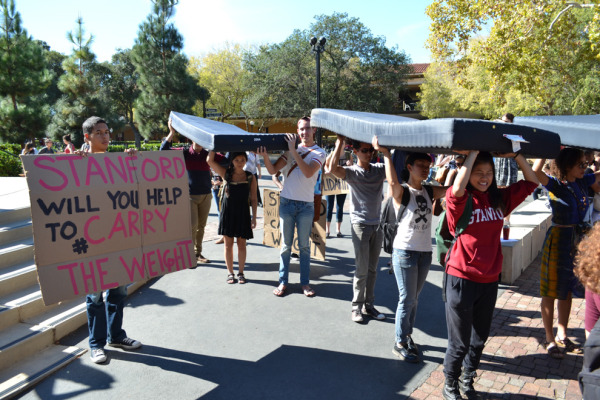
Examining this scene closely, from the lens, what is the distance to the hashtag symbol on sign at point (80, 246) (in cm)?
334

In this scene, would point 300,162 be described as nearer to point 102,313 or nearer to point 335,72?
point 102,313

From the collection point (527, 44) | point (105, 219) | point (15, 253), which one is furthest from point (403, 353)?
point (527, 44)

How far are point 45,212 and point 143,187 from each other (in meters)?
0.82

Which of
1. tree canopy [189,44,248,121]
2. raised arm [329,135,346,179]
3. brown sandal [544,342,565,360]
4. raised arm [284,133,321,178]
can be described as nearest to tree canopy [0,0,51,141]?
raised arm [284,133,321,178]

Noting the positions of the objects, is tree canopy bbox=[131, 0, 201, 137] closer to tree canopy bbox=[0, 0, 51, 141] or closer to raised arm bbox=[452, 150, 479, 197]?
tree canopy bbox=[0, 0, 51, 141]

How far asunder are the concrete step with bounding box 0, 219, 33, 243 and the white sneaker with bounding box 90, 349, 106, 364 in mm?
2524

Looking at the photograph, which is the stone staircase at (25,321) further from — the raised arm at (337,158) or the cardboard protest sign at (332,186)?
the cardboard protest sign at (332,186)

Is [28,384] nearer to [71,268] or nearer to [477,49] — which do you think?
[71,268]

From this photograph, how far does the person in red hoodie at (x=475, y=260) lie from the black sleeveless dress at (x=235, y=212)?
9.94 feet

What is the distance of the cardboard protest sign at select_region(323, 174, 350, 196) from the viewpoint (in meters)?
7.54

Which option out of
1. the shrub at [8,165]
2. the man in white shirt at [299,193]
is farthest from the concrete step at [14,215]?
the shrub at [8,165]

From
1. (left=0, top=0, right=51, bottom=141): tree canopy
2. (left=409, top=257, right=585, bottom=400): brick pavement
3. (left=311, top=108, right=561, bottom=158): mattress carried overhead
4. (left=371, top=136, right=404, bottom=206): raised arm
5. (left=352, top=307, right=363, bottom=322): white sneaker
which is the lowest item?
(left=409, top=257, right=585, bottom=400): brick pavement

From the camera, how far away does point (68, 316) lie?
4.32 metres

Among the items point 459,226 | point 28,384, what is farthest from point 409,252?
point 28,384
